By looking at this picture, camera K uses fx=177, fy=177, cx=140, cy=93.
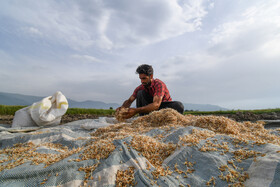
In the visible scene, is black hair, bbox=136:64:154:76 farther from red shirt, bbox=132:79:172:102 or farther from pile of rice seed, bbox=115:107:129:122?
pile of rice seed, bbox=115:107:129:122

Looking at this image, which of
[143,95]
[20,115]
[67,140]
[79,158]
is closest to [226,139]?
[79,158]

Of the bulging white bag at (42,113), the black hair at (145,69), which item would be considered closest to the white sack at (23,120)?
the bulging white bag at (42,113)

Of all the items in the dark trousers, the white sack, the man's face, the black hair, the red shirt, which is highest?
the black hair

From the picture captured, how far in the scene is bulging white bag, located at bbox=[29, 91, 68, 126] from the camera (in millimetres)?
4793

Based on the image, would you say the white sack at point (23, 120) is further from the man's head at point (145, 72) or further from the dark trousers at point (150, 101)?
the man's head at point (145, 72)

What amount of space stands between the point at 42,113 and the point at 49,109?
1.00 feet

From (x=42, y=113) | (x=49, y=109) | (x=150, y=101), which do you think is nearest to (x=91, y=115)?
(x=49, y=109)

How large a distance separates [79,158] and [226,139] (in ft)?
4.91

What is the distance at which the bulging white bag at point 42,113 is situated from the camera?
480 centimetres

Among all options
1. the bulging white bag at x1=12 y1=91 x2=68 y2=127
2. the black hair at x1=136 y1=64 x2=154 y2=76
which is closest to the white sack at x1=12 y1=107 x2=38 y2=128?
the bulging white bag at x1=12 y1=91 x2=68 y2=127

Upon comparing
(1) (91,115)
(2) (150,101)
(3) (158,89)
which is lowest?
(1) (91,115)

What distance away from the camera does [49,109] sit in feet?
16.7

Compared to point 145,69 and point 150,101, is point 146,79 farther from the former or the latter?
point 150,101

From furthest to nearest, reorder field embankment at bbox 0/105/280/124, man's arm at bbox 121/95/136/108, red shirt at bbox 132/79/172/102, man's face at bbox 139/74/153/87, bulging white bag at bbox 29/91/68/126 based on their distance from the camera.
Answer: man's arm at bbox 121/95/136/108
field embankment at bbox 0/105/280/124
bulging white bag at bbox 29/91/68/126
man's face at bbox 139/74/153/87
red shirt at bbox 132/79/172/102
